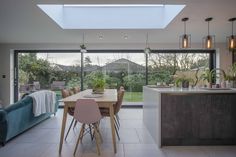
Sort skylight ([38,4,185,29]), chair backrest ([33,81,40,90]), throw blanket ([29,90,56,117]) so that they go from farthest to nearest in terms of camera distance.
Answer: chair backrest ([33,81,40,90]) → skylight ([38,4,185,29]) → throw blanket ([29,90,56,117])

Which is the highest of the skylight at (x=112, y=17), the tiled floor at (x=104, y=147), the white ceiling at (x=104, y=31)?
the skylight at (x=112, y=17)

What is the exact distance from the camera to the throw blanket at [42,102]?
478 cm

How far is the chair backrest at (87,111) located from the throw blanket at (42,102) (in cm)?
168

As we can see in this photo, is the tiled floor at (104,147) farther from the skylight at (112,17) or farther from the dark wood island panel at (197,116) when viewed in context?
the skylight at (112,17)

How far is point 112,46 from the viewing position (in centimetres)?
756

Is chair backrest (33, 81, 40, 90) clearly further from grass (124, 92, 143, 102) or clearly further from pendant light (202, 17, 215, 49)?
pendant light (202, 17, 215, 49)

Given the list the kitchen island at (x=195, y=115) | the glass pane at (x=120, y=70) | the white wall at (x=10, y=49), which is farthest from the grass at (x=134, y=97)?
the kitchen island at (x=195, y=115)

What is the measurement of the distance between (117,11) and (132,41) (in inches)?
63.0

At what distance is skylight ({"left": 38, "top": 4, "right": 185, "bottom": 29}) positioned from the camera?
5.77 m

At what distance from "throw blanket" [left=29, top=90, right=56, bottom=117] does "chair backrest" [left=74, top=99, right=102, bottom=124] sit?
168 centimetres

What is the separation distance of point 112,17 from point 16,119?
3.29 meters

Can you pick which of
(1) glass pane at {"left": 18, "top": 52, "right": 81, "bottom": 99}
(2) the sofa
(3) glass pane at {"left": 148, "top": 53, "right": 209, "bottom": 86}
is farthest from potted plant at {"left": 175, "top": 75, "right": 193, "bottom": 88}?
(1) glass pane at {"left": 18, "top": 52, "right": 81, "bottom": 99}

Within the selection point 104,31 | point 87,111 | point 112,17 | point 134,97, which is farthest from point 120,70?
point 87,111

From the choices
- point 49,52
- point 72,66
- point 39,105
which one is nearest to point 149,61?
point 72,66
